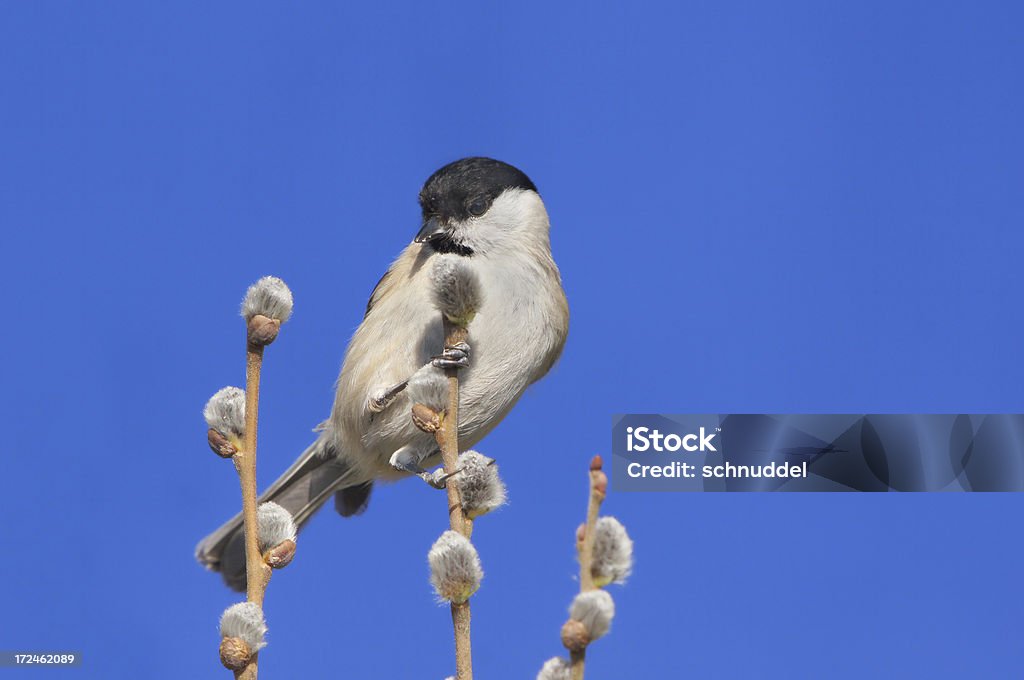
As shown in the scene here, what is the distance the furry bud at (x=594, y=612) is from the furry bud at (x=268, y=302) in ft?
1.90

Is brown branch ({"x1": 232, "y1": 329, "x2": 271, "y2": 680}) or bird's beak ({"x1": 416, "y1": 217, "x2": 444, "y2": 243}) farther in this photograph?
bird's beak ({"x1": 416, "y1": 217, "x2": 444, "y2": 243})

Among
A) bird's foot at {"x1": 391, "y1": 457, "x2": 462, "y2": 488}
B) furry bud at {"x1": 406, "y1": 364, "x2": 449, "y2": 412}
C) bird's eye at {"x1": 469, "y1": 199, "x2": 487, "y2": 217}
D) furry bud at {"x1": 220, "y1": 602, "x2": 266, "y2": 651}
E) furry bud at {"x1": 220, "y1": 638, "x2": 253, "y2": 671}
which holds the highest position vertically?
bird's eye at {"x1": 469, "y1": 199, "x2": 487, "y2": 217}

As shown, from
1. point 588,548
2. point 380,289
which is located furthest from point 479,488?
point 380,289

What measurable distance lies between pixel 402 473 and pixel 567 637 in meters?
2.79

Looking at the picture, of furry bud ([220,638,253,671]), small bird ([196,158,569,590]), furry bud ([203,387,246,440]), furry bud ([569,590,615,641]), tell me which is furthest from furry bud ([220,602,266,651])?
small bird ([196,158,569,590])

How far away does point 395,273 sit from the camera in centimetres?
389

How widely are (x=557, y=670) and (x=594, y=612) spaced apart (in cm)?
9

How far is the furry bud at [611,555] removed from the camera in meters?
1.23

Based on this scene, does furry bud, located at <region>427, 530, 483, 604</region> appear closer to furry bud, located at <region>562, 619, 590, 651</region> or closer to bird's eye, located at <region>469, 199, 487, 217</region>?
furry bud, located at <region>562, 619, 590, 651</region>

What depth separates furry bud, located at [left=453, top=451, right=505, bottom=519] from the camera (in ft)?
4.78

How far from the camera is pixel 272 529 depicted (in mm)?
1489

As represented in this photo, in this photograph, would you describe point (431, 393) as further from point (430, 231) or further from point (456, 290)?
point (430, 231)

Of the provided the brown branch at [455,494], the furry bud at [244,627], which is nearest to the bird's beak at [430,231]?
the brown branch at [455,494]

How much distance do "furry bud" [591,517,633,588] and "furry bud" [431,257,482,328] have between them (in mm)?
482
